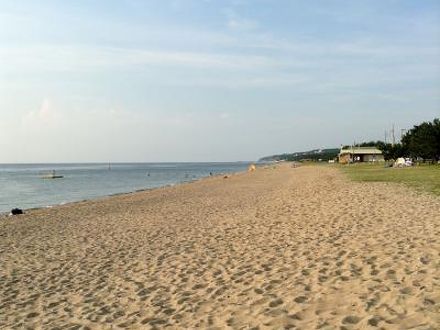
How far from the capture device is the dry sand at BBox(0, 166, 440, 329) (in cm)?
570

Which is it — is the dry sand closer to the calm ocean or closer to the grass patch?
the grass patch

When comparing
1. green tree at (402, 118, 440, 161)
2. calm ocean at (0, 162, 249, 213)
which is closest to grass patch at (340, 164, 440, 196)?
green tree at (402, 118, 440, 161)

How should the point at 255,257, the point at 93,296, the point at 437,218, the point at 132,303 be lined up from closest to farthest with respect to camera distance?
the point at 132,303 < the point at 93,296 < the point at 255,257 < the point at 437,218

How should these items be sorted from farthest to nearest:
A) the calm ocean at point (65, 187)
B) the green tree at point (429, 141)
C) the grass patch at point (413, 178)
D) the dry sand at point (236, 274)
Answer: the green tree at point (429, 141)
the calm ocean at point (65, 187)
the grass patch at point (413, 178)
the dry sand at point (236, 274)

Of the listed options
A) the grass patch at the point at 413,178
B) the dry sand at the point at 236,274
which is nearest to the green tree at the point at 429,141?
the grass patch at the point at 413,178

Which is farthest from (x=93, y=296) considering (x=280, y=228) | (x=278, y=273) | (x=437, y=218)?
(x=437, y=218)

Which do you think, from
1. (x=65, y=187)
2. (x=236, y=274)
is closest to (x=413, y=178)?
(x=236, y=274)

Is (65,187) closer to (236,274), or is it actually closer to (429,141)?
(429,141)

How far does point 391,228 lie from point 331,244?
2.18m

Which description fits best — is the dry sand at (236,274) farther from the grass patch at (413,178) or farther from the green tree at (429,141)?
the green tree at (429,141)

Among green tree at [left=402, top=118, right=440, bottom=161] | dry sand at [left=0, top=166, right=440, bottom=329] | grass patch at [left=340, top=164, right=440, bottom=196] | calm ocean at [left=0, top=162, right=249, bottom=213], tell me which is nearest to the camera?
dry sand at [left=0, top=166, right=440, bottom=329]

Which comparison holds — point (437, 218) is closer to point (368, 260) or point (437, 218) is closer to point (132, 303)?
point (368, 260)

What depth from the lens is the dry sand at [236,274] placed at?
570cm

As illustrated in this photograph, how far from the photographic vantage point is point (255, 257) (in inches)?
360
